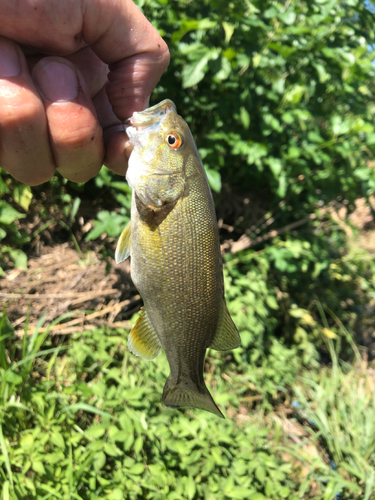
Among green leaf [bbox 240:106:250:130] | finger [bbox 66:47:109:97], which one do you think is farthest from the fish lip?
green leaf [bbox 240:106:250:130]

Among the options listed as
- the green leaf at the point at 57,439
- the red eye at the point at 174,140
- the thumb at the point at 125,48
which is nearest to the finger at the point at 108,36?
the thumb at the point at 125,48

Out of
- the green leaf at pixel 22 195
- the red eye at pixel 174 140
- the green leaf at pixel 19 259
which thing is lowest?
the green leaf at pixel 19 259

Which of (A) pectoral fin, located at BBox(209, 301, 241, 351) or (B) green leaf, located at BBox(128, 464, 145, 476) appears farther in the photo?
(B) green leaf, located at BBox(128, 464, 145, 476)

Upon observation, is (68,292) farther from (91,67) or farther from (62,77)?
(62,77)

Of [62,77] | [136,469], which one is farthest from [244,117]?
[136,469]

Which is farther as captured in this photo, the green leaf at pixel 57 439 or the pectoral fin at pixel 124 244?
the green leaf at pixel 57 439

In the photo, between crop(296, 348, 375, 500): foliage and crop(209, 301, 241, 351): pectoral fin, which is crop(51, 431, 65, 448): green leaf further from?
crop(296, 348, 375, 500): foliage

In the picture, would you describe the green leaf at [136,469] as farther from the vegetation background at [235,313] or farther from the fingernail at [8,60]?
the fingernail at [8,60]

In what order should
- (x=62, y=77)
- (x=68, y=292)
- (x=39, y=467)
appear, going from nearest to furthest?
1. (x=62, y=77)
2. (x=39, y=467)
3. (x=68, y=292)
